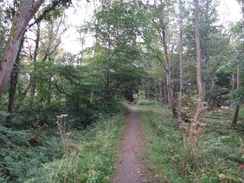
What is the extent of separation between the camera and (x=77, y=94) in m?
11.7

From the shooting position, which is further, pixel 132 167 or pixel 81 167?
pixel 132 167

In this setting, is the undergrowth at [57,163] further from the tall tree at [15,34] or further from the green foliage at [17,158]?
the tall tree at [15,34]

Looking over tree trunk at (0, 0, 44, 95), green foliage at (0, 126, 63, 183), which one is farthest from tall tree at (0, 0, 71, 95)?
green foliage at (0, 126, 63, 183)

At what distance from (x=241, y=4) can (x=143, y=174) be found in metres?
12.6

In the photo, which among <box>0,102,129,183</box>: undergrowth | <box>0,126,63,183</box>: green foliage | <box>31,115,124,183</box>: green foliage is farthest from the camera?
<box>0,126,63,183</box>: green foliage

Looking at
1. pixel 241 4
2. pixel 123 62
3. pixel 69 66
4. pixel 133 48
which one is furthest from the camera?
pixel 123 62

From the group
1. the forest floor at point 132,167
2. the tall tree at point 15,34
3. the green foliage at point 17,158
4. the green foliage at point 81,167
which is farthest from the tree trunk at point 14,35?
the forest floor at point 132,167

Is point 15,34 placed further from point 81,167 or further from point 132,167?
point 132,167

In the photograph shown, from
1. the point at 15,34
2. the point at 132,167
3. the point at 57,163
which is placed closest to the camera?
the point at 57,163

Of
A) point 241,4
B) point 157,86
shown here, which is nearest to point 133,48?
point 241,4

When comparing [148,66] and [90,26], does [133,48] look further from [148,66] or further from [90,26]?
[148,66]

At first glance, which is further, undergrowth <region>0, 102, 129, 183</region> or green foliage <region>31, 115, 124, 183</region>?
undergrowth <region>0, 102, 129, 183</region>

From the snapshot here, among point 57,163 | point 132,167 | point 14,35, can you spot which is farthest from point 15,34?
point 132,167

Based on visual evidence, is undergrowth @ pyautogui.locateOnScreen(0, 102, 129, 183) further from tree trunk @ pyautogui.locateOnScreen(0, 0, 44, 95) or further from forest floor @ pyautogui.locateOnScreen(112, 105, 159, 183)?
tree trunk @ pyautogui.locateOnScreen(0, 0, 44, 95)
